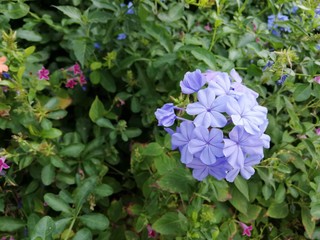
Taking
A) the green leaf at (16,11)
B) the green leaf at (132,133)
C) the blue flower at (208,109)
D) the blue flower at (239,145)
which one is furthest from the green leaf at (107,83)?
the blue flower at (239,145)

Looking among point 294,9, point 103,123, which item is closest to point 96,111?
point 103,123

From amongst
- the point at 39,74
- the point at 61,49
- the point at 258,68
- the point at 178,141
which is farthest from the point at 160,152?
the point at 61,49

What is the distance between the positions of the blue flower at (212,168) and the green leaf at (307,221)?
0.72m

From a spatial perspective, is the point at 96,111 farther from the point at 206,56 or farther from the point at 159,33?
the point at 206,56

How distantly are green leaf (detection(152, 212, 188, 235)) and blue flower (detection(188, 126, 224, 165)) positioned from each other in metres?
0.43

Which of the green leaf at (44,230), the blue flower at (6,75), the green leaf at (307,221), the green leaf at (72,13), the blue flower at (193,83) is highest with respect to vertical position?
the blue flower at (193,83)

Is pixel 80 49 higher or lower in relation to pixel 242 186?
higher

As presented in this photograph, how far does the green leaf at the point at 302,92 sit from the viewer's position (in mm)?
1585

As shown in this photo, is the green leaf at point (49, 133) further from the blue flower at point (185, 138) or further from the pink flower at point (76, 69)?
the blue flower at point (185, 138)

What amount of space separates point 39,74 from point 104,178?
541 millimetres

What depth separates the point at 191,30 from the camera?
2.02m

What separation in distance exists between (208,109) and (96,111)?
0.76 meters

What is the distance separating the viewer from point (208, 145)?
1.17 metres

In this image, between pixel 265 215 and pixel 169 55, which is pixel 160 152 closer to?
pixel 169 55
